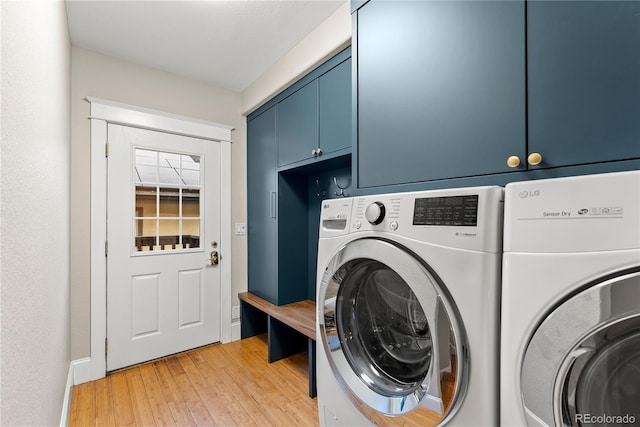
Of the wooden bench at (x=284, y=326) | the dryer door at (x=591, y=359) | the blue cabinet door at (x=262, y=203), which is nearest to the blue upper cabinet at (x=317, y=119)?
the blue cabinet door at (x=262, y=203)

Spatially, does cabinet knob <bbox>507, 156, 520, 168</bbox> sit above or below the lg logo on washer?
above

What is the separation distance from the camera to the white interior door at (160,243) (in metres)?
2.27

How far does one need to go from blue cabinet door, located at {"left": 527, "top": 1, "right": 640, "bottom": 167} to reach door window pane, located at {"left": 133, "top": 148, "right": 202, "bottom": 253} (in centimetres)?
246

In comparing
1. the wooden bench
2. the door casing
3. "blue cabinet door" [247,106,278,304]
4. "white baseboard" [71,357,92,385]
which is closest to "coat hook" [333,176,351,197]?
"blue cabinet door" [247,106,278,304]

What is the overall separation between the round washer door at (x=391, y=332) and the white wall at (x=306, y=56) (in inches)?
53.8

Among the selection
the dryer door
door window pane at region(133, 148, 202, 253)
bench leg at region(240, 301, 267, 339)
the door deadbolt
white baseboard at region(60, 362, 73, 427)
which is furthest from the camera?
bench leg at region(240, 301, 267, 339)

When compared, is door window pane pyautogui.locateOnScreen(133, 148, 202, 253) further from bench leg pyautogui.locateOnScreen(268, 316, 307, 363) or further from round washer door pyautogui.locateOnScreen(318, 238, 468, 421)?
Result: round washer door pyautogui.locateOnScreen(318, 238, 468, 421)

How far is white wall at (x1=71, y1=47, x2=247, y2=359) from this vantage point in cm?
212

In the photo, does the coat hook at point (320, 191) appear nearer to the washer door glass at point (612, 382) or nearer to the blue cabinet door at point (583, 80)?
the blue cabinet door at point (583, 80)

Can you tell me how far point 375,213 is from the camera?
946 millimetres

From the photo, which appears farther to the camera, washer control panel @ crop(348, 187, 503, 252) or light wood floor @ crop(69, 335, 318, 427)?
light wood floor @ crop(69, 335, 318, 427)

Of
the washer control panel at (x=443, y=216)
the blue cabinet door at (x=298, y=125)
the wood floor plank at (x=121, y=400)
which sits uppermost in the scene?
the blue cabinet door at (x=298, y=125)

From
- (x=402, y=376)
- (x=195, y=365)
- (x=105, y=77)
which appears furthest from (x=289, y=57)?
(x=195, y=365)

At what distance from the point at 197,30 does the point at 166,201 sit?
1302 millimetres
